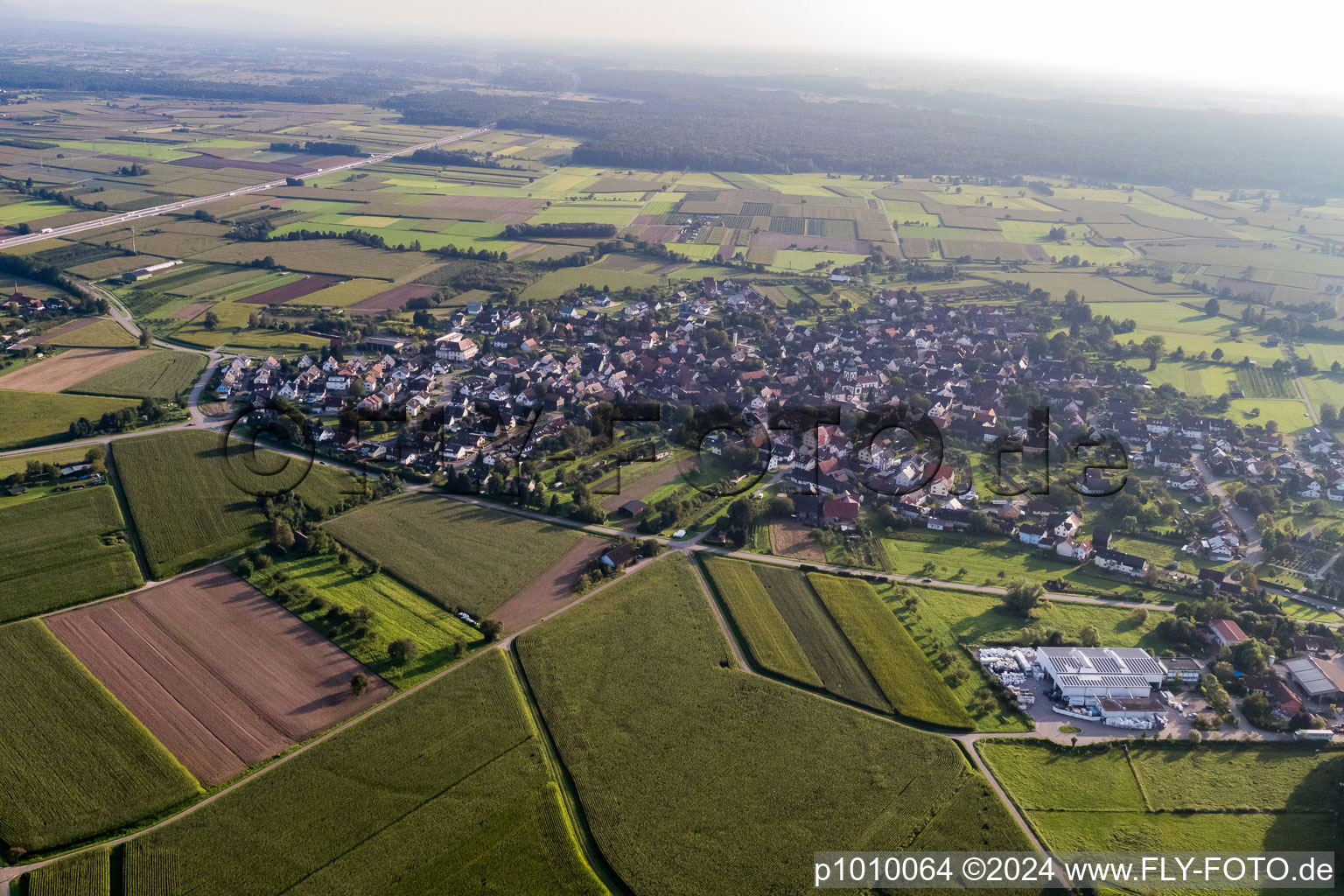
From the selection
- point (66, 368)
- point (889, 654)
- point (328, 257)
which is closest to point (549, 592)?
point (889, 654)

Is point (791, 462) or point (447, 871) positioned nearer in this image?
point (447, 871)

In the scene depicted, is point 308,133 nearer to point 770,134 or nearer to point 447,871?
point 770,134

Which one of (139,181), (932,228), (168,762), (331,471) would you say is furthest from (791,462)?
(139,181)

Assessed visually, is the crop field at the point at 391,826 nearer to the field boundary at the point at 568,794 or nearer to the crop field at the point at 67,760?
the field boundary at the point at 568,794

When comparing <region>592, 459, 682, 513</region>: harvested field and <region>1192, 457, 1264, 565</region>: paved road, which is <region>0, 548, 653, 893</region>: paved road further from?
<region>1192, 457, 1264, 565</region>: paved road

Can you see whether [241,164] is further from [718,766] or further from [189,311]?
[718,766]

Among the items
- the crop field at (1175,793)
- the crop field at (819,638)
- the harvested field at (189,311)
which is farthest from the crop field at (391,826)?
the harvested field at (189,311)
